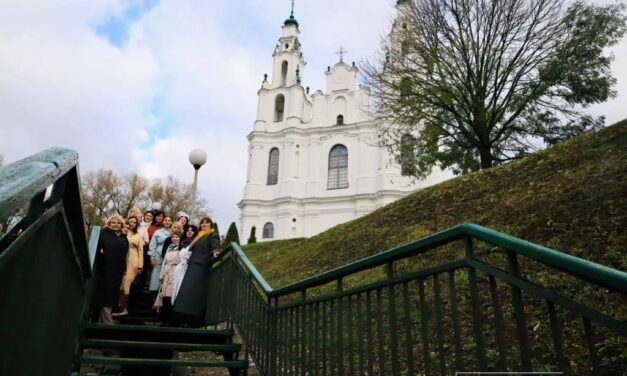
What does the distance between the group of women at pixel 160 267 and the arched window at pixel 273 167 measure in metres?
33.4

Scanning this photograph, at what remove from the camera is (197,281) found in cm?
594

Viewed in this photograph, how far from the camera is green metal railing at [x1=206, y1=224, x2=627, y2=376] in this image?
5.49 ft

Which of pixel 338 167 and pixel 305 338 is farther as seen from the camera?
pixel 338 167

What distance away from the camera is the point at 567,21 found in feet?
47.5

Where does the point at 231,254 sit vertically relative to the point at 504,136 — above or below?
below

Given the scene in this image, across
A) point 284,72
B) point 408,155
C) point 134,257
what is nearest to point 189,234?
point 134,257

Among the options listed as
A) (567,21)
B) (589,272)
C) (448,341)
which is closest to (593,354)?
(589,272)

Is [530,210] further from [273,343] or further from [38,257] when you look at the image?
[38,257]

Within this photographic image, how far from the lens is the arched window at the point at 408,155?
18.1m

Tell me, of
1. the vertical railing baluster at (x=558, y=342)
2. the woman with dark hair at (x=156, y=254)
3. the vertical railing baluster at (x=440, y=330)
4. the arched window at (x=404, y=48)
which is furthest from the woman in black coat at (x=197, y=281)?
the arched window at (x=404, y=48)

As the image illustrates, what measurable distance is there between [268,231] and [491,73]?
2730 cm

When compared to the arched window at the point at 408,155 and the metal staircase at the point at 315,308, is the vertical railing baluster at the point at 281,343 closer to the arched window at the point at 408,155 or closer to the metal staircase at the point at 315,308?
the metal staircase at the point at 315,308

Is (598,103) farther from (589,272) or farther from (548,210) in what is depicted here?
(589,272)

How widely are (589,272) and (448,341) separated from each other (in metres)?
3.63
